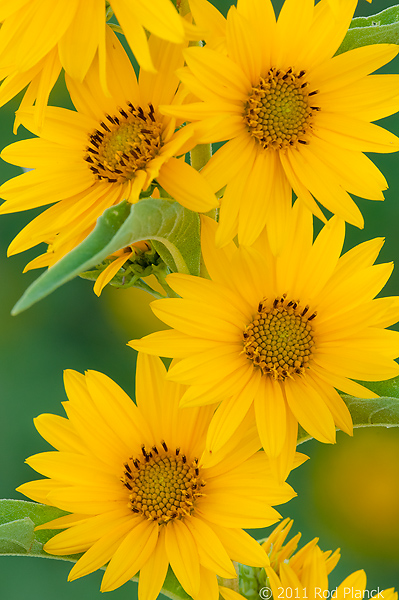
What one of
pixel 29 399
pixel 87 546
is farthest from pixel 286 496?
pixel 29 399

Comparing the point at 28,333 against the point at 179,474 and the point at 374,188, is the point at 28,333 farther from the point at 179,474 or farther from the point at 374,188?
the point at 374,188

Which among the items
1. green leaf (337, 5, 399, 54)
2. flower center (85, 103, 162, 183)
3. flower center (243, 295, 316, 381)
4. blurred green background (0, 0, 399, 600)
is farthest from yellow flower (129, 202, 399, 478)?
blurred green background (0, 0, 399, 600)

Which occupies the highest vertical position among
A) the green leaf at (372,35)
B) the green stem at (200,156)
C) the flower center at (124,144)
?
the green leaf at (372,35)

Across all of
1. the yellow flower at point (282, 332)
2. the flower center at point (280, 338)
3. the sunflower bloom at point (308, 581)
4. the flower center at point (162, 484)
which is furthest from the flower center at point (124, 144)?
the sunflower bloom at point (308, 581)

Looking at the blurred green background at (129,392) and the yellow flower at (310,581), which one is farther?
the blurred green background at (129,392)

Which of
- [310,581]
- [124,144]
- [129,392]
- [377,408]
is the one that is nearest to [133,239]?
[124,144]

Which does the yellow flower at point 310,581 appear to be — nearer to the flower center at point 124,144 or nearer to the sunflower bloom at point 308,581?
the sunflower bloom at point 308,581

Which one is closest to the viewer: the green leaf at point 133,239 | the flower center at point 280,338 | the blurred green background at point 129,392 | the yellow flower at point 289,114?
the green leaf at point 133,239
